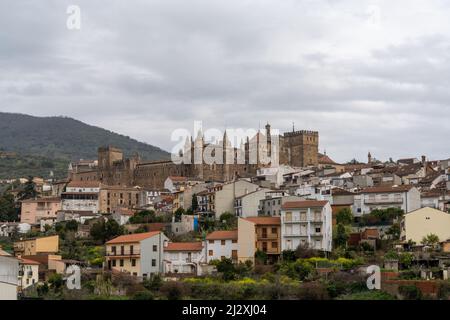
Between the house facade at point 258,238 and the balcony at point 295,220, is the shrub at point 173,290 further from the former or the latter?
the balcony at point 295,220

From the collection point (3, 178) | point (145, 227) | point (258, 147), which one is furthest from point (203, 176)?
point (3, 178)

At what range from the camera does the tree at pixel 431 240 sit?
2110 inches

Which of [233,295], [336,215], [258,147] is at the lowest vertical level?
[233,295]

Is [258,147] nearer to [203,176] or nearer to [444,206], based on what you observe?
[203,176]

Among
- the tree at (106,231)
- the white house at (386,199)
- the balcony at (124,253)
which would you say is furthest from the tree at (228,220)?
the balcony at (124,253)

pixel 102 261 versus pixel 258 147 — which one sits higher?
pixel 258 147

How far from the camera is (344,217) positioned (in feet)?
199

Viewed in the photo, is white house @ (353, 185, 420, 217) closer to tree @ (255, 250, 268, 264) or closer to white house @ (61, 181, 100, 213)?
tree @ (255, 250, 268, 264)

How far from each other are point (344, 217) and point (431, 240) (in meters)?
8.10

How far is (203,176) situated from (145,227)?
1448 inches

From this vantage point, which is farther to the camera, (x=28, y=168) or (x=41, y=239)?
(x=28, y=168)

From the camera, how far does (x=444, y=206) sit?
6431 centimetres

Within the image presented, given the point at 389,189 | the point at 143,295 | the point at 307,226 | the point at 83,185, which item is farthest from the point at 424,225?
the point at 83,185

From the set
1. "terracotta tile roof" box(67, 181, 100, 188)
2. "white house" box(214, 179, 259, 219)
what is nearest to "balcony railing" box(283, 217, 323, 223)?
"white house" box(214, 179, 259, 219)
